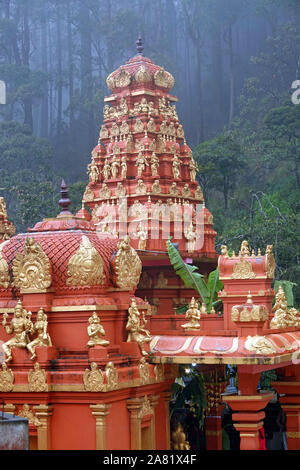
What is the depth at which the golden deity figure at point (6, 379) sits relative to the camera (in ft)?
34.6

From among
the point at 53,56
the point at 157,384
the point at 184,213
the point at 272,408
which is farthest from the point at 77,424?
the point at 53,56

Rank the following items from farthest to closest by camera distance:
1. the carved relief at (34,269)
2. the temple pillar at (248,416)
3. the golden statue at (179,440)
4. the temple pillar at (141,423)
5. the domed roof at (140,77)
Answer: the domed roof at (140,77), the golden statue at (179,440), the temple pillar at (248,416), the temple pillar at (141,423), the carved relief at (34,269)

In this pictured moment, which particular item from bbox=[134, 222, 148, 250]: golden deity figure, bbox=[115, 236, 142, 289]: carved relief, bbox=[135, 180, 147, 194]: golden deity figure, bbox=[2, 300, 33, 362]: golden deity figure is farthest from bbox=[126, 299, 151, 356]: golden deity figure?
bbox=[135, 180, 147, 194]: golden deity figure

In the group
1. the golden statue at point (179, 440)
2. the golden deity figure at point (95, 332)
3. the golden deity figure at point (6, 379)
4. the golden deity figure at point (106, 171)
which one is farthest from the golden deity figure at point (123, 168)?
the golden deity figure at point (6, 379)

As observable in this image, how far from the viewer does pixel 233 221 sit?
32.4 meters

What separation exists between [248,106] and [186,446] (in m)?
33.0

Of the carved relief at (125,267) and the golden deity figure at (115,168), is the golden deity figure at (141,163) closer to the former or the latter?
the golden deity figure at (115,168)

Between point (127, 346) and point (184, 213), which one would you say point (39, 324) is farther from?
point (184, 213)

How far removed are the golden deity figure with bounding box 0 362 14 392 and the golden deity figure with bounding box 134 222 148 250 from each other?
6.77 metres

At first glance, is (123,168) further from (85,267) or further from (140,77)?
(85,267)

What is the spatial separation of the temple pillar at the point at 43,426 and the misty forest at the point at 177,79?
25431 millimetres

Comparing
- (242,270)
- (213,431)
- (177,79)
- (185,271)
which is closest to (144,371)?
(242,270)

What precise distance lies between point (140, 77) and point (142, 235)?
4007mm

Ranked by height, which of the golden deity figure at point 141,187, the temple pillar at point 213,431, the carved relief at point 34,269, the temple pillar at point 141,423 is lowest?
the temple pillar at point 213,431
